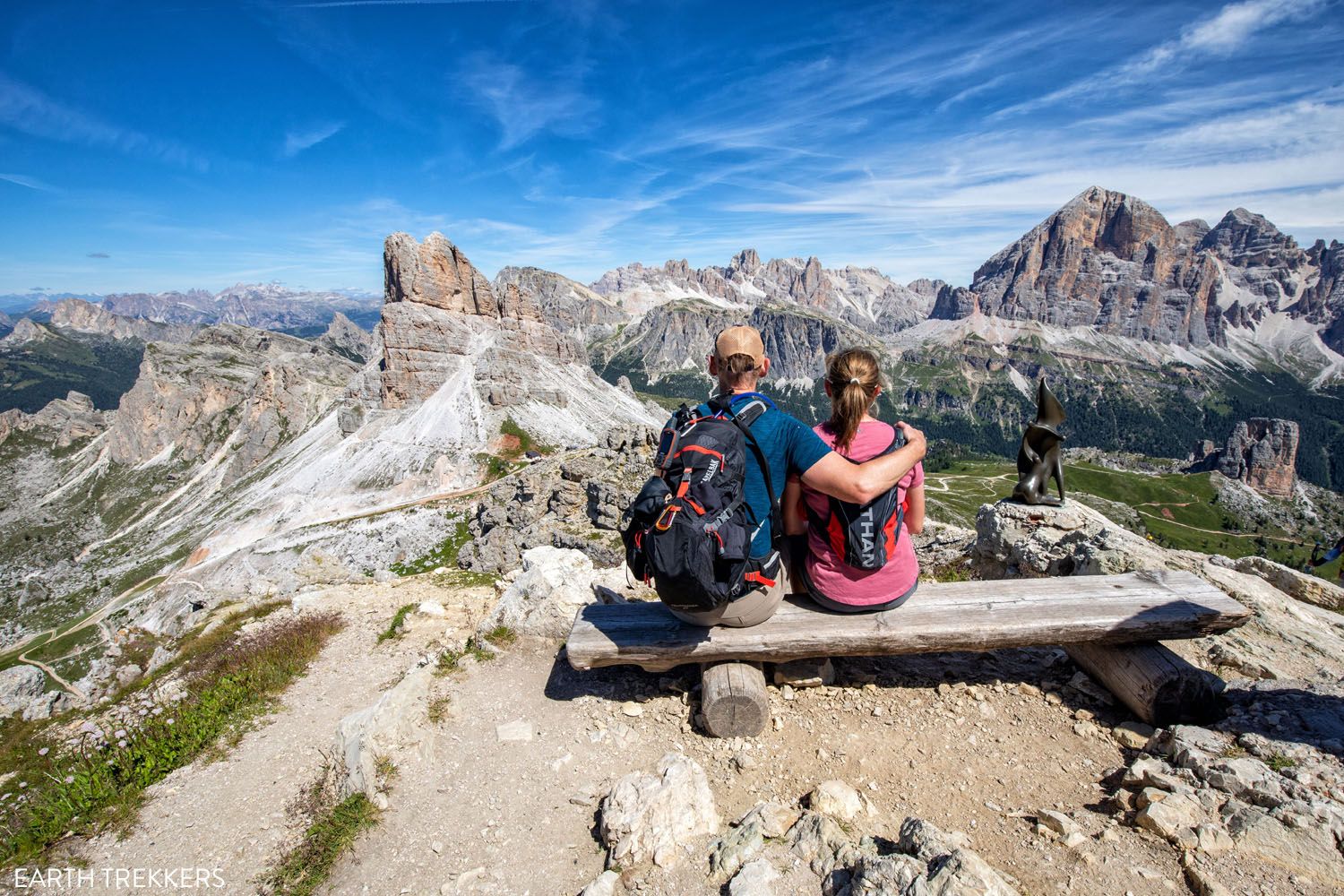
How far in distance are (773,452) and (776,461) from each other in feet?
0.33

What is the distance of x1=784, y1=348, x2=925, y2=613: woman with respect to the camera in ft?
18.1

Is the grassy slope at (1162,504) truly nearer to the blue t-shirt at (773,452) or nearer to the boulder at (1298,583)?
the boulder at (1298,583)

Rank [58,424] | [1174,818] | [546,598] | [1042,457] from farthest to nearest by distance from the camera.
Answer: [58,424]
[1042,457]
[546,598]
[1174,818]

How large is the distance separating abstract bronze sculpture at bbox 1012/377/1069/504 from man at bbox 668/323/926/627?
20.3 ft

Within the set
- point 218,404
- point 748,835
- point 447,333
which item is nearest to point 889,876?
point 748,835

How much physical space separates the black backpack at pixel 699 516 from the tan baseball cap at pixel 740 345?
19.5 inches

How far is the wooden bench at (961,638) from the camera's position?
5840 millimetres

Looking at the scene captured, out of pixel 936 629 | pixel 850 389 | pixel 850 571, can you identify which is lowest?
pixel 936 629

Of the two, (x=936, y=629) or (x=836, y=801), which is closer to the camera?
(x=836, y=801)

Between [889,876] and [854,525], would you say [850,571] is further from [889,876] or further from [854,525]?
[889,876]

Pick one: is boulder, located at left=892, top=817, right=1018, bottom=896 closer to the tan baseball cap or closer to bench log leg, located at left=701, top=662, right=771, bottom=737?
bench log leg, located at left=701, top=662, right=771, bottom=737

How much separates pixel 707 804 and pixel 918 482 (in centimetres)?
400

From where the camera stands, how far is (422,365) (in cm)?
8731

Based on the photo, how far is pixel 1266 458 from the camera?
171m
